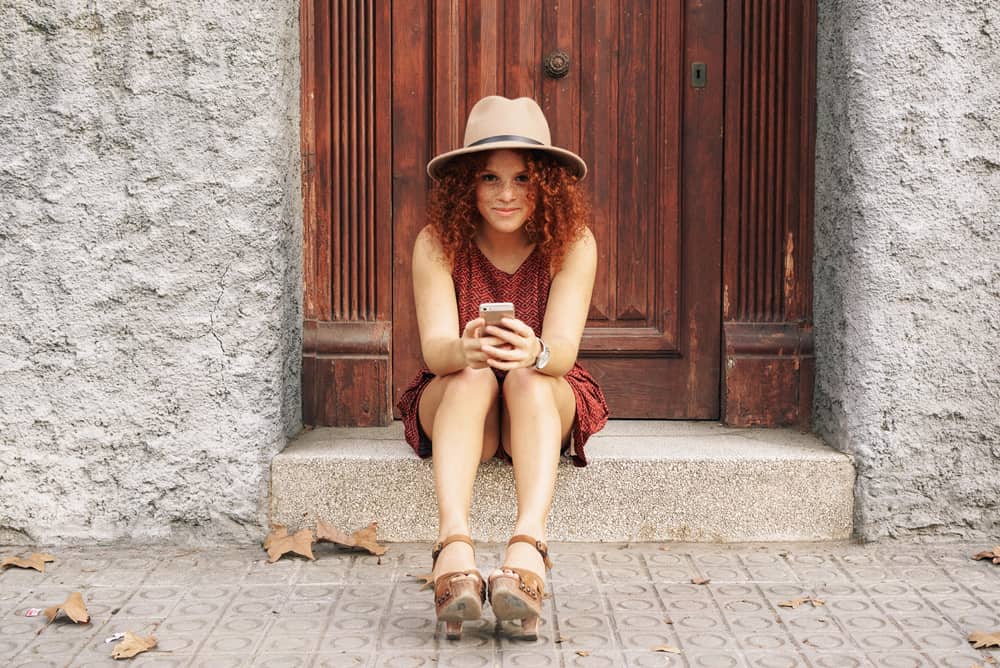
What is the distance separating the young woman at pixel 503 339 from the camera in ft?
9.17

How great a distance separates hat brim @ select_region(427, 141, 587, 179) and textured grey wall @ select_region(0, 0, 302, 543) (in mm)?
569

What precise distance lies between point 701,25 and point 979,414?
5.50 ft

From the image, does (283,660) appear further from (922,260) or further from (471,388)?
(922,260)

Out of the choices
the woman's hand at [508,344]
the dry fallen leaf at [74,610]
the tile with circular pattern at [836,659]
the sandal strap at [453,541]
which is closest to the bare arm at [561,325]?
the woman's hand at [508,344]

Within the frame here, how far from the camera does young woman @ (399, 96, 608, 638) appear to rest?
A: 2.79 metres

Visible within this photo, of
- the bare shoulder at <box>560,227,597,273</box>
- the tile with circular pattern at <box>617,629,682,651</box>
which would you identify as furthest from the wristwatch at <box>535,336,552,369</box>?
the tile with circular pattern at <box>617,629,682,651</box>

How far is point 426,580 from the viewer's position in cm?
316

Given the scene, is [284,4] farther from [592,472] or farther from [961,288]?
[961,288]

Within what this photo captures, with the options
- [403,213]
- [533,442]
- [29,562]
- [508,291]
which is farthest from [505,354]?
[29,562]

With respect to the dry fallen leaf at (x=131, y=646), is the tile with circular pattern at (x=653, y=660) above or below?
below

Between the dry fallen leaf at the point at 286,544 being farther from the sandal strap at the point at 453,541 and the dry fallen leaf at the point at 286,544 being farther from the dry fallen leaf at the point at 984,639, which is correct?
the dry fallen leaf at the point at 984,639

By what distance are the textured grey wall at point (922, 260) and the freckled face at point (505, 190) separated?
3.64ft

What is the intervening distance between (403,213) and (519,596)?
5.93 ft

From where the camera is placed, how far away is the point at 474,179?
330cm
